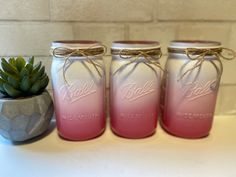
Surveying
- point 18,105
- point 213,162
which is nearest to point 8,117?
point 18,105

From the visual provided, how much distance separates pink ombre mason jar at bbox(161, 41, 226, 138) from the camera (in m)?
0.51

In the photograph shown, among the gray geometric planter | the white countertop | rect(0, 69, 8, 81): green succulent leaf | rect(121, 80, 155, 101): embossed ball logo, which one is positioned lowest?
the white countertop

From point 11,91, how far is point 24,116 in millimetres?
60

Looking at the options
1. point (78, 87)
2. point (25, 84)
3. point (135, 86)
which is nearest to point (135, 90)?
point (135, 86)

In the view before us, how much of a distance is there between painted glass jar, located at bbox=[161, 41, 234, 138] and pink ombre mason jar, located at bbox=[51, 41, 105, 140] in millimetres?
166

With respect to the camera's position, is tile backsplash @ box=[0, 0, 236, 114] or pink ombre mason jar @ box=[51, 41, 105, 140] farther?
tile backsplash @ box=[0, 0, 236, 114]

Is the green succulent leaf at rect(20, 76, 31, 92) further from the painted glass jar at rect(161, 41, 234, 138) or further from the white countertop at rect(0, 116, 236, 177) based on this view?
the painted glass jar at rect(161, 41, 234, 138)

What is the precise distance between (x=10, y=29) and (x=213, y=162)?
0.58 meters

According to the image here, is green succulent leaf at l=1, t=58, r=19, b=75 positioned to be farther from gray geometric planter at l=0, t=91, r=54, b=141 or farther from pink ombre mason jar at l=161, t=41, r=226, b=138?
pink ombre mason jar at l=161, t=41, r=226, b=138

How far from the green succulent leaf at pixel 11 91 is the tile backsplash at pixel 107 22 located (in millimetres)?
153

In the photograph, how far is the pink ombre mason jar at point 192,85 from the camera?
512 mm

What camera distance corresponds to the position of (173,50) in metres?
0.54

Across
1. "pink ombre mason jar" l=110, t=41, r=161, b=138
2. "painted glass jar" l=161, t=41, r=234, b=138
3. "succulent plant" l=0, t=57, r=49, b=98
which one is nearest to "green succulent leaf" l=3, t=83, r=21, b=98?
"succulent plant" l=0, t=57, r=49, b=98

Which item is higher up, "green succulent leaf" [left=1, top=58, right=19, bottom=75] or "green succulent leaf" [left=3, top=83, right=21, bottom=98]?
"green succulent leaf" [left=1, top=58, right=19, bottom=75]
